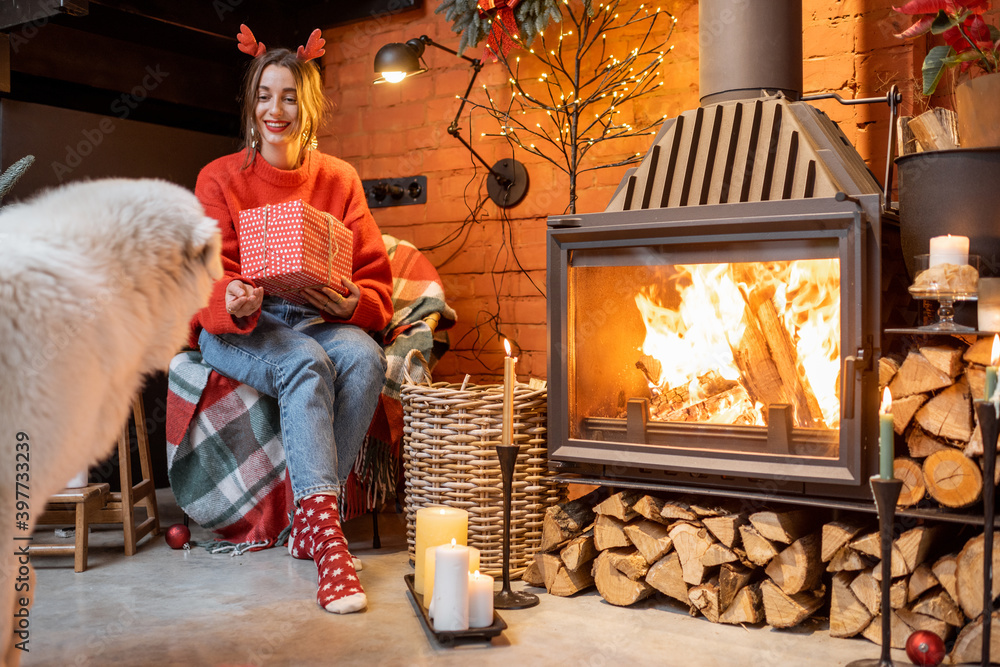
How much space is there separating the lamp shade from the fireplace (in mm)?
912

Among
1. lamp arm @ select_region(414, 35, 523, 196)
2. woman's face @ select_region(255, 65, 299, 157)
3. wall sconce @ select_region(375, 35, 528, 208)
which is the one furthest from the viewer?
lamp arm @ select_region(414, 35, 523, 196)

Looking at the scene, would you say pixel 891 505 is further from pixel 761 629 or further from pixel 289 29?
pixel 289 29

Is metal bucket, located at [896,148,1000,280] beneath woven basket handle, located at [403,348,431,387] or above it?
above

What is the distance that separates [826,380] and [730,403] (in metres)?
0.20

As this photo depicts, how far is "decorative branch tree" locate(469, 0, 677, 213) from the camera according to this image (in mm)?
2383

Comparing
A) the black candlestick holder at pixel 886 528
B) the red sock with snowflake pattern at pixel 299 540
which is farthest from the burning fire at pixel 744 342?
the red sock with snowflake pattern at pixel 299 540

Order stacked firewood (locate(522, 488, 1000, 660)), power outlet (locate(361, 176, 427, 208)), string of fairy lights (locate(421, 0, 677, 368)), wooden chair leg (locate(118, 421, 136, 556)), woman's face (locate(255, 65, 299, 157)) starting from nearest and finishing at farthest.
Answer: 1. stacked firewood (locate(522, 488, 1000, 660))
2. wooden chair leg (locate(118, 421, 136, 556))
3. woman's face (locate(255, 65, 299, 157))
4. string of fairy lights (locate(421, 0, 677, 368))
5. power outlet (locate(361, 176, 427, 208))

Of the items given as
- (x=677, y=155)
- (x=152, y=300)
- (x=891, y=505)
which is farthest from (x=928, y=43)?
(x=152, y=300)

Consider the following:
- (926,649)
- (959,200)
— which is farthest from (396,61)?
(926,649)

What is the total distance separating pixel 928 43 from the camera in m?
2.07

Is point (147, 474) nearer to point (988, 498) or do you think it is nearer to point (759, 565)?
point (759, 565)

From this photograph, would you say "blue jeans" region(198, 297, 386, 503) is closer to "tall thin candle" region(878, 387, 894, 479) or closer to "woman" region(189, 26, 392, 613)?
"woman" region(189, 26, 392, 613)

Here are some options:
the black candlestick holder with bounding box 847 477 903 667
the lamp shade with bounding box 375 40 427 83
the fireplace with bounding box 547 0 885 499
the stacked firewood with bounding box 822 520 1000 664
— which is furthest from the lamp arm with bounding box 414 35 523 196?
the black candlestick holder with bounding box 847 477 903 667

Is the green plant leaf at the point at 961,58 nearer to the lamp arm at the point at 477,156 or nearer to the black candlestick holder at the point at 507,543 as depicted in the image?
the black candlestick holder at the point at 507,543
